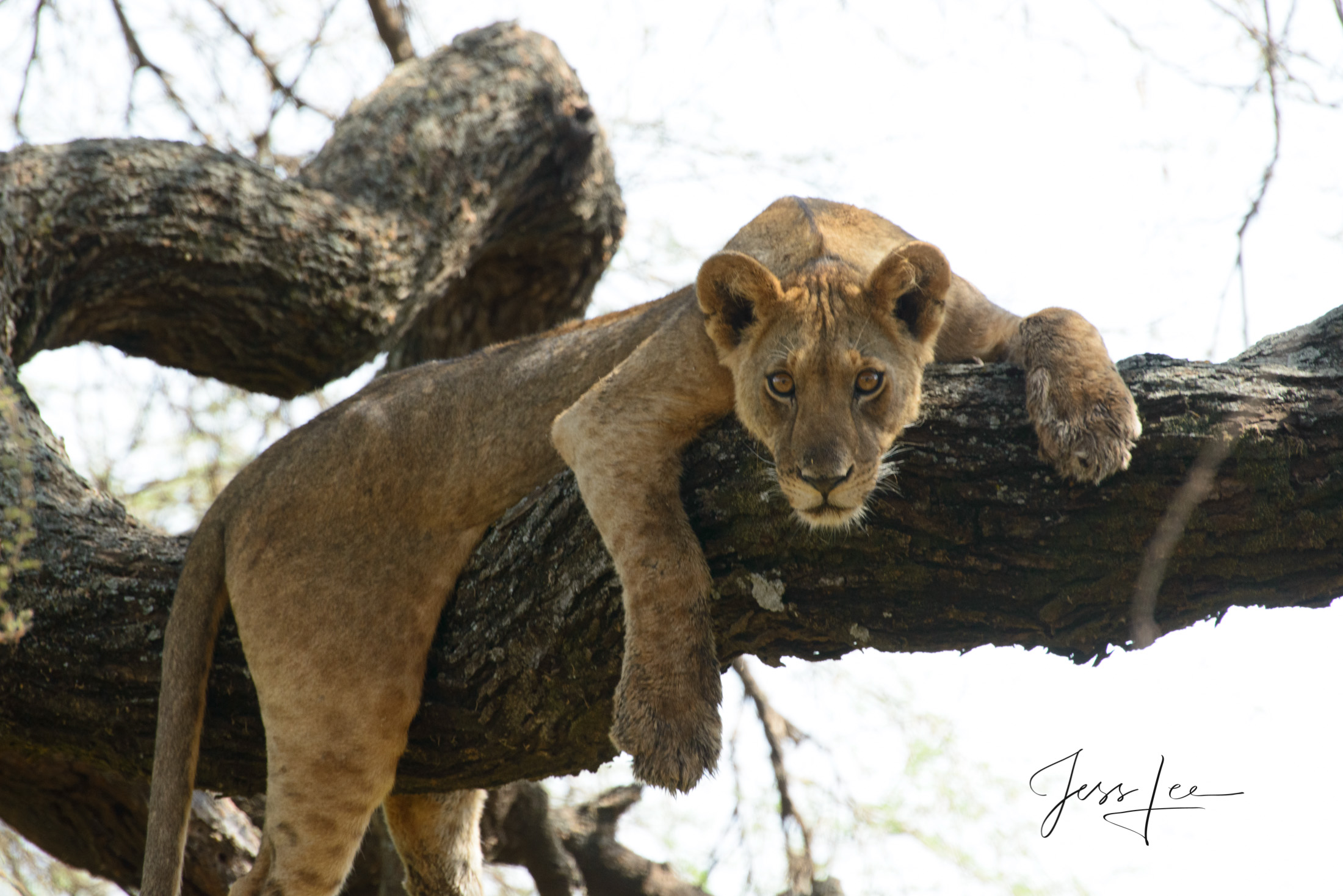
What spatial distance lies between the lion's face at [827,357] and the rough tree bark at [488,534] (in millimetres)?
145

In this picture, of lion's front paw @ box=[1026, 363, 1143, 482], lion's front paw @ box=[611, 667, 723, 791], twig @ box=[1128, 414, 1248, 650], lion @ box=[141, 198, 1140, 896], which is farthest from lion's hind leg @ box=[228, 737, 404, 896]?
twig @ box=[1128, 414, 1248, 650]

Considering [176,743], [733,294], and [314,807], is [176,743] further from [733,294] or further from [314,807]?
[733,294]

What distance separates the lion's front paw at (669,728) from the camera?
3492 mm

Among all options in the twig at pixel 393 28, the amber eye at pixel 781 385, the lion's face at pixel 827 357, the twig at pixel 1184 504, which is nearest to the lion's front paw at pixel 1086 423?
the twig at pixel 1184 504

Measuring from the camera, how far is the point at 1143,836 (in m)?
4.62

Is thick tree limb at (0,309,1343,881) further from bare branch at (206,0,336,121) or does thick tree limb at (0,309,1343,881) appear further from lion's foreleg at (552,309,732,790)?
bare branch at (206,0,336,121)

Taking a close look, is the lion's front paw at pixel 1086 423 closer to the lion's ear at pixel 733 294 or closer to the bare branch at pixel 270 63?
the lion's ear at pixel 733 294

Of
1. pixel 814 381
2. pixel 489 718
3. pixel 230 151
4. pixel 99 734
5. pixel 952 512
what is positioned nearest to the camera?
pixel 952 512

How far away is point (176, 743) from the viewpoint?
400 centimetres

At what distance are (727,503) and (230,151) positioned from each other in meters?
4.36

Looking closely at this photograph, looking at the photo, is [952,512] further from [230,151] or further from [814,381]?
[230,151]

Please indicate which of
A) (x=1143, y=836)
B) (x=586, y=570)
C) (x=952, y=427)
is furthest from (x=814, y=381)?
(x=1143, y=836)

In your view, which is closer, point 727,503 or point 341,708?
point 727,503

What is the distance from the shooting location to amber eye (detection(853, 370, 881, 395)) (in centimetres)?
365
